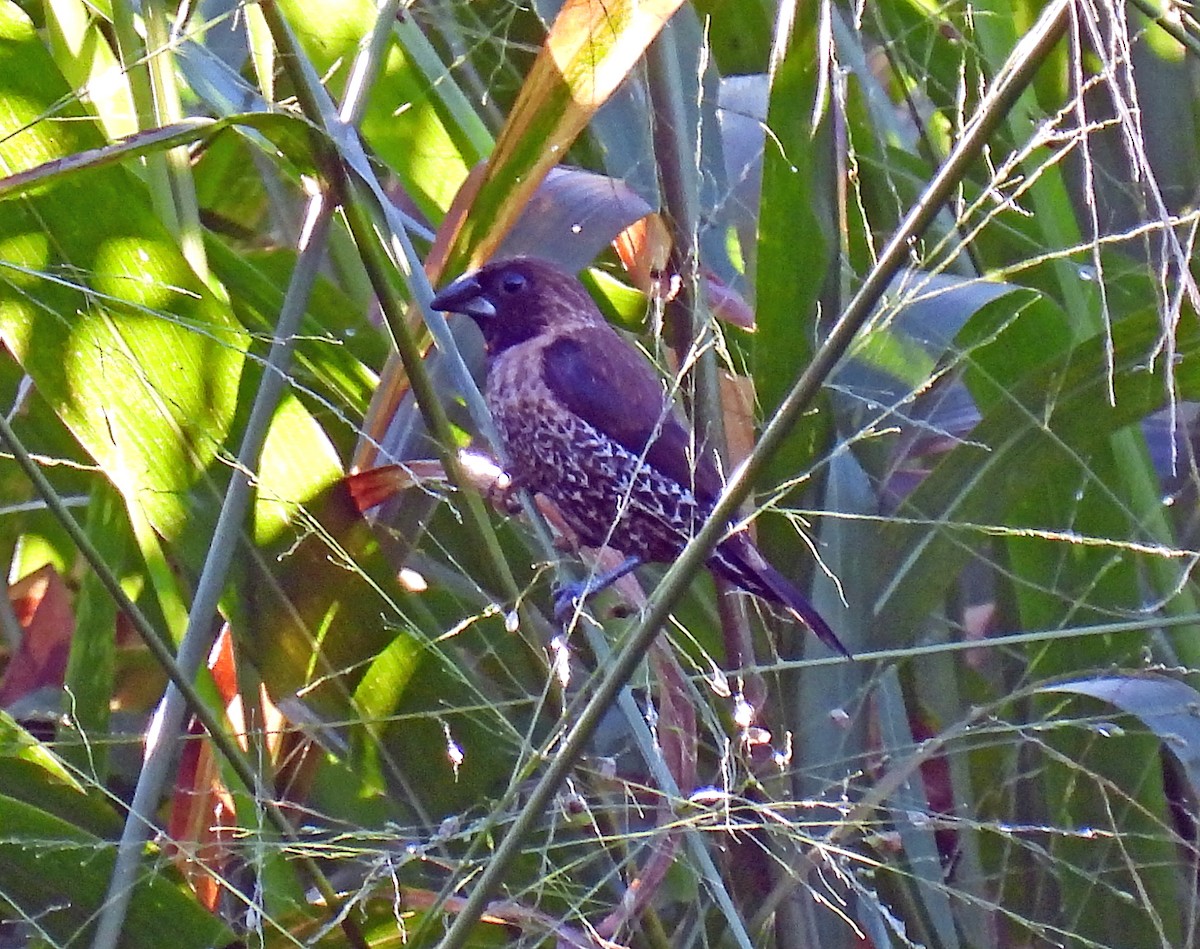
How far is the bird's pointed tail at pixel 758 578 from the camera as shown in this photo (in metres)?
1.67

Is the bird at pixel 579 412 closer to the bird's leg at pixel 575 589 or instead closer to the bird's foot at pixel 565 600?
the bird's leg at pixel 575 589

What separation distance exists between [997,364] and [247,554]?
956mm

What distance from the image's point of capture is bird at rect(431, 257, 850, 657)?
1942 millimetres

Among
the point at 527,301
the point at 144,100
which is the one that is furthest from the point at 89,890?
the point at 527,301

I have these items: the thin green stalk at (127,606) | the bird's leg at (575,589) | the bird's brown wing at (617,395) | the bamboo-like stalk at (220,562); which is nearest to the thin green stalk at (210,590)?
the bamboo-like stalk at (220,562)

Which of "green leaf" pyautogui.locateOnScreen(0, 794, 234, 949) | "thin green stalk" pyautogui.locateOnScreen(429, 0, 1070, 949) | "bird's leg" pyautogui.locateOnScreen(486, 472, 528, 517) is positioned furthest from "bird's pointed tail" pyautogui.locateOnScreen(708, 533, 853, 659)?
"thin green stalk" pyautogui.locateOnScreen(429, 0, 1070, 949)

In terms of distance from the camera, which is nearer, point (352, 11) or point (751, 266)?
point (352, 11)

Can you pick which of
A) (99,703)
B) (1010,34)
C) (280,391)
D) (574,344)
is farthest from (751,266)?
(99,703)

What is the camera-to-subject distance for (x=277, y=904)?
160 cm

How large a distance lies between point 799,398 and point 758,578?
39.0 inches

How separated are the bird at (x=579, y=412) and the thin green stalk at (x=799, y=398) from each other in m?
0.98

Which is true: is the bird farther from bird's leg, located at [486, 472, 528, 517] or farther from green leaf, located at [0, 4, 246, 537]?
green leaf, located at [0, 4, 246, 537]

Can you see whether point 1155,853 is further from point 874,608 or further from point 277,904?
point 277,904

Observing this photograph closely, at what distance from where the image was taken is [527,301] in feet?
7.09
